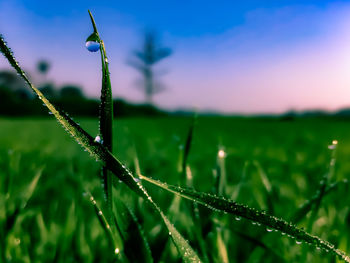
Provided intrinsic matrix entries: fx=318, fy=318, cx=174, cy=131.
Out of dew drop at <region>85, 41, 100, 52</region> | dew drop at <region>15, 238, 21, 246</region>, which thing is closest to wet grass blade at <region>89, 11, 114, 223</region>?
dew drop at <region>85, 41, 100, 52</region>

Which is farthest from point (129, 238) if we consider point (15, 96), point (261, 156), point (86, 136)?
point (15, 96)

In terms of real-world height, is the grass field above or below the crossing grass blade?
below

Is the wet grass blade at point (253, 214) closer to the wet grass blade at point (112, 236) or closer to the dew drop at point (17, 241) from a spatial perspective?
the wet grass blade at point (112, 236)

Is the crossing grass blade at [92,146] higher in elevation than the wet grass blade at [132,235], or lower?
higher

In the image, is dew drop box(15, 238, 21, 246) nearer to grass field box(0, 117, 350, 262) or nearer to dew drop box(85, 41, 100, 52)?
grass field box(0, 117, 350, 262)

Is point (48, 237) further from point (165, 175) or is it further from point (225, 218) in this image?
point (165, 175)

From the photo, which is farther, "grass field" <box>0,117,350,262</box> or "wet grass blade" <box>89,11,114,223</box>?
"grass field" <box>0,117,350,262</box>

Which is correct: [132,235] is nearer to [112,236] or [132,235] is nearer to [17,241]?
[112,236]

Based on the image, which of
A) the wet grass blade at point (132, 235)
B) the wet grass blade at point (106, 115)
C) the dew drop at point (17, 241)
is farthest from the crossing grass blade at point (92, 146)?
the dew drop at point (17, 241)

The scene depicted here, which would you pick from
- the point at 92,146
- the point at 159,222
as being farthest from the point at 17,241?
the point at 92,146
